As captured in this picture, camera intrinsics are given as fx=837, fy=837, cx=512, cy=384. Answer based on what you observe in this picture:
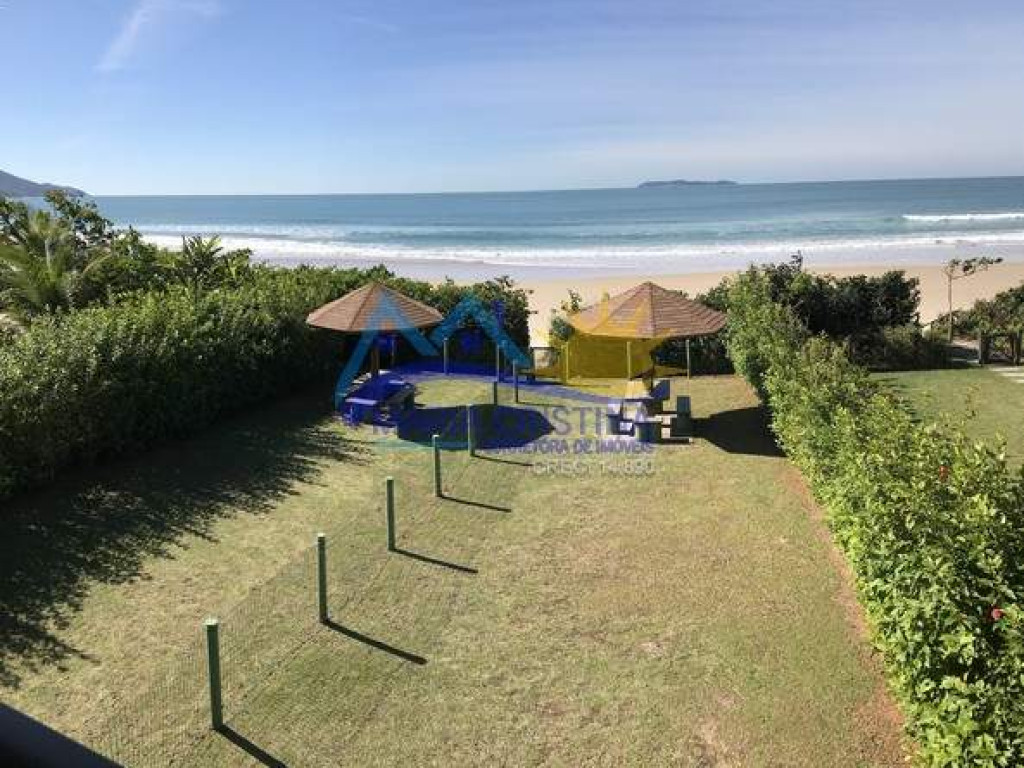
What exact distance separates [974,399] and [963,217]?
7029 cm

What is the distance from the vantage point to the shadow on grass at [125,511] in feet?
24.9

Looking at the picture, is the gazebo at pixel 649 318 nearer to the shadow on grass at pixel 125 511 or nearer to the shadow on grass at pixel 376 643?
the shadow on grass at pixel 125 511

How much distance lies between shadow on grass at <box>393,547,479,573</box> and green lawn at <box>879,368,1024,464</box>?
7216mm

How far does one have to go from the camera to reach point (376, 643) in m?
7.14

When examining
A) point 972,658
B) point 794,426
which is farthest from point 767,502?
point 972,658

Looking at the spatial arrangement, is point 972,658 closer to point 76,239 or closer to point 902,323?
point 902,323

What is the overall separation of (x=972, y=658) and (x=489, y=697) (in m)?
3.37

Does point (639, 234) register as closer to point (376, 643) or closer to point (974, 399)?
point (974, 399)

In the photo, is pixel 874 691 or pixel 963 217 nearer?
pixel 874 691

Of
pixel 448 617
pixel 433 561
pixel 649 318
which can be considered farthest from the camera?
pixel 649 318

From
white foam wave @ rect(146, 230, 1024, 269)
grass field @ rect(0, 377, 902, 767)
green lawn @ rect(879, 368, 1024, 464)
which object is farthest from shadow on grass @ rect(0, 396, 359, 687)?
white foam wave @ rect(146, 230, 1024, 269)

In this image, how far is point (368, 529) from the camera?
9.57 m

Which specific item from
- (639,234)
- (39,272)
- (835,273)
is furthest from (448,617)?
(639,234)

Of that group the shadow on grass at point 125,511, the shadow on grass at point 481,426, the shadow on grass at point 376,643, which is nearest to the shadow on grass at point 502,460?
the shadow on grass at point 481,426
